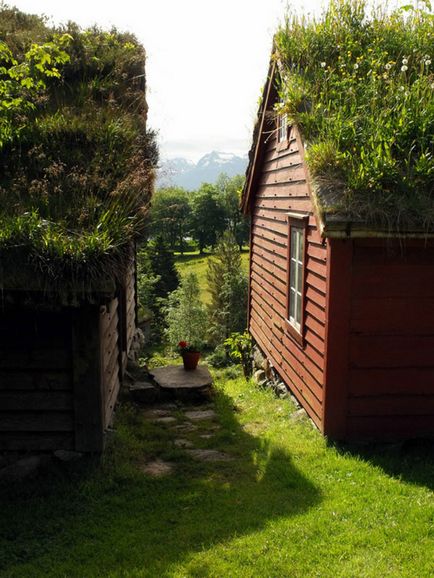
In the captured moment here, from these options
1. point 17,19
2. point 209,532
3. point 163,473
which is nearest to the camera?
point 209,532

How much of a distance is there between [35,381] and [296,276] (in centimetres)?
432

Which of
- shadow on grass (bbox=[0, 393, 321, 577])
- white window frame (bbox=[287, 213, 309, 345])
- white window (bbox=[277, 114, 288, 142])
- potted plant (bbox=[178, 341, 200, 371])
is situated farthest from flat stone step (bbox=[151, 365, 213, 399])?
white window (bbox=[277, 114, 288, 142])

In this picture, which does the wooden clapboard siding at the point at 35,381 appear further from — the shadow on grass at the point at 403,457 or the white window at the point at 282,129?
the white window at the point at 282,129

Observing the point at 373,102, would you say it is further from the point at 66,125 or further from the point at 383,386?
the point at 66,125

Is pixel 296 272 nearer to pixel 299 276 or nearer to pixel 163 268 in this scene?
pixel 299 276

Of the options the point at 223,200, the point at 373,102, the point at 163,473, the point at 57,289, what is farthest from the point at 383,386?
the point at 223,200

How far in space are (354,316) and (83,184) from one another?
144 inches

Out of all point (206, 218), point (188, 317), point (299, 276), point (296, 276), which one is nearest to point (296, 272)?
point (296, 276)

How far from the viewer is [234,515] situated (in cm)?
489

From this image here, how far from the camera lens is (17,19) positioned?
38.4 feet

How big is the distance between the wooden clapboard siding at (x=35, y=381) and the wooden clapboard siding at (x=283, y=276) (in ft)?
10.3

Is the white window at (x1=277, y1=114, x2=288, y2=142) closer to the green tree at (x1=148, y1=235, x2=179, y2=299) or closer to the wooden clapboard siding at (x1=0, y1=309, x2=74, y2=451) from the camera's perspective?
the wooden clapboard siding at (x1=0, y1=309, x2=74, y2=451)

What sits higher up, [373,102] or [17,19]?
[17,19]

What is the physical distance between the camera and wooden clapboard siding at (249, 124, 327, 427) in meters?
6.79
